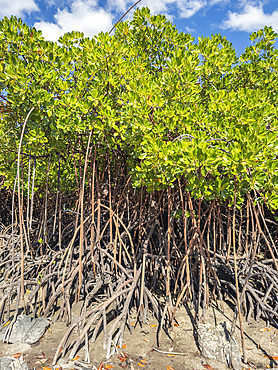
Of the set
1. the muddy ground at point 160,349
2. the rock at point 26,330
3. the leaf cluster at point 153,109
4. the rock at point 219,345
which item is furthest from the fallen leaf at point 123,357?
the leaf cluster at point 153,109

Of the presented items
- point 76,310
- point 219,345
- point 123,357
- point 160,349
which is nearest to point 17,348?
point 76,310

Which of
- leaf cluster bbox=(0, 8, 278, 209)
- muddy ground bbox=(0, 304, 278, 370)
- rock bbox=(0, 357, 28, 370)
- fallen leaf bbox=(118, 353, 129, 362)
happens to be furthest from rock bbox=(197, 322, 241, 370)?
rock bbox=(0, 357, 28, 370)

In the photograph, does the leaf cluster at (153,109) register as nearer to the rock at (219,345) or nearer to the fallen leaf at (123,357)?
the rock at (219,345)

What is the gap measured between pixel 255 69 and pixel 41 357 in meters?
3.17

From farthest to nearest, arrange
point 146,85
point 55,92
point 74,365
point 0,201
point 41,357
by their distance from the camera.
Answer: point 0,201
point 55,92
point 146,85
point 41,357
point 74,365

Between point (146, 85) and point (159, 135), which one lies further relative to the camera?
point (146, 85)

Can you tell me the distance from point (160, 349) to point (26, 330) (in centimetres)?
102

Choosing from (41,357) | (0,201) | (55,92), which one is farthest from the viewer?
(0,201)

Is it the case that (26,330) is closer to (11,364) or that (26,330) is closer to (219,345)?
(11,364)

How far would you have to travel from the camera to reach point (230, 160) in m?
1.54

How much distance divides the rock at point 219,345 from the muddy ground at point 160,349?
4cm

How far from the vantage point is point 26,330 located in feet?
6.57

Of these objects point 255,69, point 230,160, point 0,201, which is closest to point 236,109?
point 230,160

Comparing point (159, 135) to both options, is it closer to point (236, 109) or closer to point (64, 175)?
point (236, 109)
